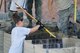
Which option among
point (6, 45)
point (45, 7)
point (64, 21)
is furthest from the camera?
point (45, 7)

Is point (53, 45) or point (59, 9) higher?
point (59, 9)

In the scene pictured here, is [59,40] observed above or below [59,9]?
below

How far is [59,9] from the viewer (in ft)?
23.2

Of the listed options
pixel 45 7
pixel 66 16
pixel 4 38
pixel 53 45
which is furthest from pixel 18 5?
pixel 45 7

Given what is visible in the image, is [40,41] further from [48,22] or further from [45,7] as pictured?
[45,7]

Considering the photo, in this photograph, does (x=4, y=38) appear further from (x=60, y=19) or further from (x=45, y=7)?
(x=45, y=7)

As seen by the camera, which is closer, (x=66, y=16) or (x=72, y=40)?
(x=72, y=40)

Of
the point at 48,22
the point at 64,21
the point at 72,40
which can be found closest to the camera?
the point at 72,40

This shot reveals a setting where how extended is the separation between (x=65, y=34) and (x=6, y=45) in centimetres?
118

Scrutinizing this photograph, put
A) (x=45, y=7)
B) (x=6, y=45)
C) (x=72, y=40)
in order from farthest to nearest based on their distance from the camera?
(x=45, y=7)
(x=6, y=45)
(x=72, y=40)

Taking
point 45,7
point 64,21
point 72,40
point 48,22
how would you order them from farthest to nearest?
point 45,7 → point 48,22 → point 64,21 → point 72,40

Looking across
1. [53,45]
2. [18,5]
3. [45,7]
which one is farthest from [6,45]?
[45,7]

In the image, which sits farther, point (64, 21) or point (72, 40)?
point (64, 21)

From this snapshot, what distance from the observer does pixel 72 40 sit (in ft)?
20.8
